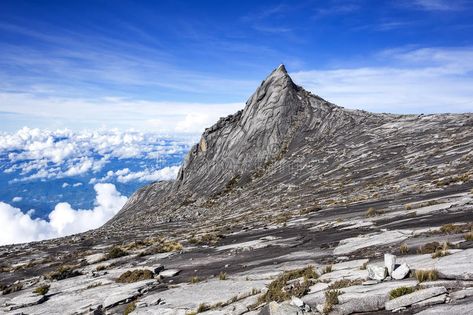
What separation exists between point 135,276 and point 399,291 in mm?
18441

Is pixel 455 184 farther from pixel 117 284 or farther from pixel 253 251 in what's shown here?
pixel 117 284

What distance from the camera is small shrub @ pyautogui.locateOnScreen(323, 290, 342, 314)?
13.8 m

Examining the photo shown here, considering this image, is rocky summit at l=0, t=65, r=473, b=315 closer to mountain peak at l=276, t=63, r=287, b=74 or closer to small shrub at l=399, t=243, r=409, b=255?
small shrub at l=399, t=243, r=409, b=255

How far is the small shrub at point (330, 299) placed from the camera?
13.8 m

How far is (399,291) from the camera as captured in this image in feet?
44.3

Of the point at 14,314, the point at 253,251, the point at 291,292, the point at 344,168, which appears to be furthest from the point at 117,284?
the point at 344,168

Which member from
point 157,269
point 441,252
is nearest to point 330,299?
point 441,252

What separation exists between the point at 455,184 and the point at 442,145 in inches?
1075

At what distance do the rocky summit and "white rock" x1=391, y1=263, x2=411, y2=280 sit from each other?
6cm

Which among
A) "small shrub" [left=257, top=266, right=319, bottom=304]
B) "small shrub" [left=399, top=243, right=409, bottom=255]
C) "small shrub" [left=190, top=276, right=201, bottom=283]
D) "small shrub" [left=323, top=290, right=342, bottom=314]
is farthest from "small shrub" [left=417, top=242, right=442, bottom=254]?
"small shrub" [left=190, top=276, right=201, bottom=283]

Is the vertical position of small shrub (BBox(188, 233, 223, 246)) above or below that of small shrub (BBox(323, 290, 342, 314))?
below

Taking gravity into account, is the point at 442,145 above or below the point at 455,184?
above

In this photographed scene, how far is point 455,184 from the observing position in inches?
1524

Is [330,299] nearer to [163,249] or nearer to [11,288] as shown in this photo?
[163,249]
